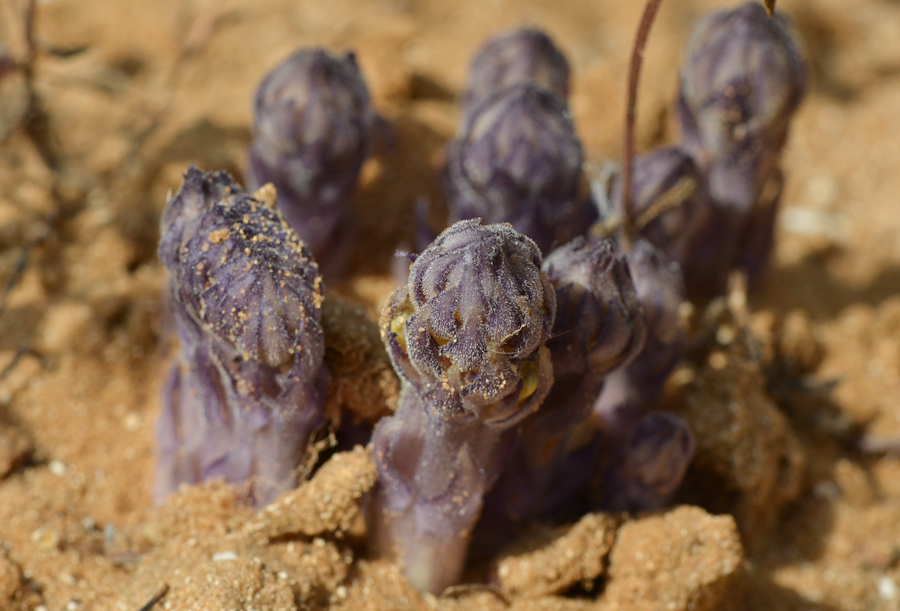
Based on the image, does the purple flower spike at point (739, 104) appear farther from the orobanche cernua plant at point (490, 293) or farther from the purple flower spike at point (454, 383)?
the purple flower spike at point (454, 383)

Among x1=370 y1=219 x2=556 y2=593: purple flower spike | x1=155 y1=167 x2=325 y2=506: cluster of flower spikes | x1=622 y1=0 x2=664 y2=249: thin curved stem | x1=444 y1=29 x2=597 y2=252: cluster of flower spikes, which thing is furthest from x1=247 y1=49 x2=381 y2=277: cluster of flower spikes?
x1=370 y1=219 x2=556 y2=593: purple flower spike

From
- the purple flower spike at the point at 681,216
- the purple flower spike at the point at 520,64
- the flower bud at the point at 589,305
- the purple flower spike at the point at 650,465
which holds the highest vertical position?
the purple flower spike at the point at 520,64

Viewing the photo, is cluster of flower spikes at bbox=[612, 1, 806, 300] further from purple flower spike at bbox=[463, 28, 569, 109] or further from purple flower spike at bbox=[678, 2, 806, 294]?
purple flower spike at bbox=[463, 28, 569, 109]

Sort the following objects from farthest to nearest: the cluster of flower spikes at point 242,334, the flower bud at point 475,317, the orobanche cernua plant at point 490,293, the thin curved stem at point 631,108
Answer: the thin curved stem at point 631,108, the cluster of flower spikes at point 242,334, the orobanche cernua plant at point 490,293, the flower bud at point 475,317

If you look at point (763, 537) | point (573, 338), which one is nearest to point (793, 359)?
point (763, 537)

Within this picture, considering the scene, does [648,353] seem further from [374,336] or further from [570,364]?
[374,336]

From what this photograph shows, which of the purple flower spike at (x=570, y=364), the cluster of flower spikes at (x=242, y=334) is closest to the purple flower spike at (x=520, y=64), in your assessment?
→ the purple flower spike at (x=570, y=364)
